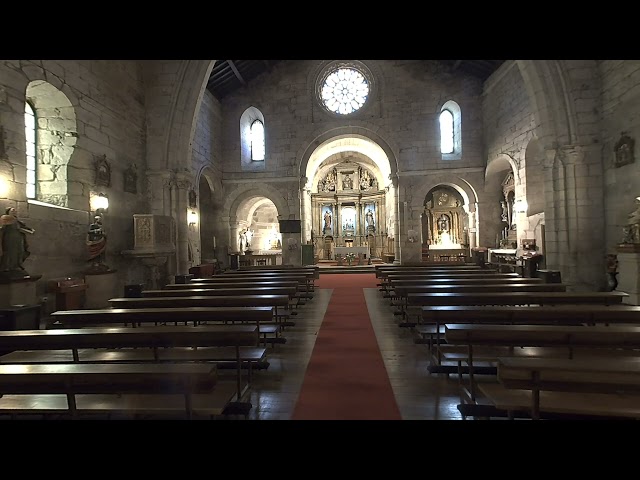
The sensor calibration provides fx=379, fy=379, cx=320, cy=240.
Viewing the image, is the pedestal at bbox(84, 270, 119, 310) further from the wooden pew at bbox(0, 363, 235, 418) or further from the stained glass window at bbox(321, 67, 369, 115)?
the stained glass window at bbox(321, 67, 369, 115)

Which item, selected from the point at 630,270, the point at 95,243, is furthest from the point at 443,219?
the point at 95,243

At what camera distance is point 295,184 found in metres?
16.7

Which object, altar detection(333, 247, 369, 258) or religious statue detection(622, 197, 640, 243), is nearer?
religious statue detection(622, 197, 640, 243)

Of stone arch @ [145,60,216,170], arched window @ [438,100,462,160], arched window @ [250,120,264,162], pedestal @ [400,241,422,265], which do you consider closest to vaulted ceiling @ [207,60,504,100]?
arched window @ [438,100,462,160]

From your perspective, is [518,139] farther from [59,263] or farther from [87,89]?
[59,263]

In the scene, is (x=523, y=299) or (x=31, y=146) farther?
(x=31, y=146)

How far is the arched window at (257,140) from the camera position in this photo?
17.9 m

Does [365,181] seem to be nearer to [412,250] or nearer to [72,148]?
[412,250]

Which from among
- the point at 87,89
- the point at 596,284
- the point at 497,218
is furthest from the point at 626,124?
the point at 87,89

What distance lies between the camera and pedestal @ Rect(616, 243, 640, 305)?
Result: 6.96 m

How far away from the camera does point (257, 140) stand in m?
18.0

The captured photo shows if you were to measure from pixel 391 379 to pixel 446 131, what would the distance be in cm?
1569

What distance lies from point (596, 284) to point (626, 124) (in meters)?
3.62

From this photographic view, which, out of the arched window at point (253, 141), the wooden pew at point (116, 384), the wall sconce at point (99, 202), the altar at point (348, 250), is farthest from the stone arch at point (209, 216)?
the wooden pew at point (116, 384)
